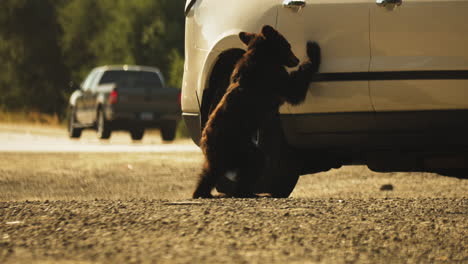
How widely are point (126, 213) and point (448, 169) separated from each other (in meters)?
2.81

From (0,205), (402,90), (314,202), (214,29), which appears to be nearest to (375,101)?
(402,90)

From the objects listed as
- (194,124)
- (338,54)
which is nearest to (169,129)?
(194,124)

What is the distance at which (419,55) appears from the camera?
740 cm

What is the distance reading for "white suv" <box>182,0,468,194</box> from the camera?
737 cm

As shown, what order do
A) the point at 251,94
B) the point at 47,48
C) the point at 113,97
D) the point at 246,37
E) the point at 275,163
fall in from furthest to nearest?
the point at 47,48, the point at 113,97, the point at 275,163, the point at 246,37, the point at 251,94

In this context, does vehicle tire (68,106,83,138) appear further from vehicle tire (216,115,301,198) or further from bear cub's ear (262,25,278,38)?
bear cub's ear (262,25,278,38)

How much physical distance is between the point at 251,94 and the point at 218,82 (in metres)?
0.95

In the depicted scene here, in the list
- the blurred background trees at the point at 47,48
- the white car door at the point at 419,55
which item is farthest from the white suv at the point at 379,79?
the blurred background trees at the point at 47,48

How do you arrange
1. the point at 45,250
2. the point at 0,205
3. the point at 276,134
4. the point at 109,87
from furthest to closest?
the point at 109,87 < the point at 276,134 < the point at 0,205 < the point at 45,250

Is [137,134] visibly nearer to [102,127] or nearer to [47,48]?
[102,127]

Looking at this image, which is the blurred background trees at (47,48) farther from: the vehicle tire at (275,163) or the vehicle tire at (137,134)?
the vehicle tire at (275,163)

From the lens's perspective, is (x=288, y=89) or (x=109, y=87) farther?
(x=109, y=87)

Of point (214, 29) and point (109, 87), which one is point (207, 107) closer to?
point (214, 29)

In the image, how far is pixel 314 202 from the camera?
7379mm
